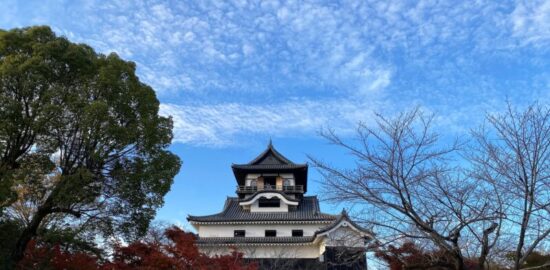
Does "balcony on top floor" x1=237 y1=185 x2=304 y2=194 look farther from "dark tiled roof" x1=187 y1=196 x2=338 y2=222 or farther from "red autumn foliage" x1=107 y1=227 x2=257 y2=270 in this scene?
"red autumn foliage" x1=107 y1=227 x2=257 y2=270

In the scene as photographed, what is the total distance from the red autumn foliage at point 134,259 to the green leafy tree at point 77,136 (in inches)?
17.7

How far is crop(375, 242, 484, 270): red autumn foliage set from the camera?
7422 millimetres

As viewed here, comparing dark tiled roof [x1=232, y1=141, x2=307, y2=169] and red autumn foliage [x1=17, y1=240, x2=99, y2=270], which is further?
dark tiled roof [x1=232, y1=141, x2=307, y2=169]

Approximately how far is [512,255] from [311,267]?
18.1m

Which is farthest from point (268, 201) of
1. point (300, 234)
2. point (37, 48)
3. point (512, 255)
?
point (512, 255)

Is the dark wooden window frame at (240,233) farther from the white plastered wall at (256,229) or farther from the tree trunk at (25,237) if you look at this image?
the tree trunk at (25,237)

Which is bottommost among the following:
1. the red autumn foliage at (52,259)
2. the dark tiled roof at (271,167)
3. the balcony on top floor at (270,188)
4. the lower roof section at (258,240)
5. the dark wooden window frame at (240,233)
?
the red autumn foliage at (52,259)

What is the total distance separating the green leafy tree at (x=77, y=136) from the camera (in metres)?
11.7

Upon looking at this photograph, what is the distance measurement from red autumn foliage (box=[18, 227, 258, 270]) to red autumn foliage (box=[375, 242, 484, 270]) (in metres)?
6.11

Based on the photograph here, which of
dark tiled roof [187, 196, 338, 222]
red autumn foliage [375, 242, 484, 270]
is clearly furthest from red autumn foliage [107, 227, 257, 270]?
dark tiled roof [187, 196, 338, 222]

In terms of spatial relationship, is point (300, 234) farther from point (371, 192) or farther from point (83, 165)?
point (371, 192)

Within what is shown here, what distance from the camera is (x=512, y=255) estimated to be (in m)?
7.74

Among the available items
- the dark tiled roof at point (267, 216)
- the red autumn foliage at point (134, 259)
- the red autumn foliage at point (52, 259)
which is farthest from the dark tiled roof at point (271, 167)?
the red autumn foliage at point (52, 259)

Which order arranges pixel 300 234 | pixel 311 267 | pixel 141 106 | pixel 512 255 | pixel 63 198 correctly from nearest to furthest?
pixel 512 255, pixel 63 198, pixel 141 106, pixel 311 267, pixel 300 234
